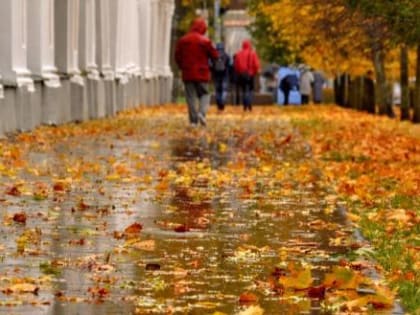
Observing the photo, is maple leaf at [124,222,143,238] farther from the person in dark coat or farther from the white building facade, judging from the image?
the person in dark coat

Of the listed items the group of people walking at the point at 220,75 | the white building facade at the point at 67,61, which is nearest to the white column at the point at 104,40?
the white building facade at the point at 67,61

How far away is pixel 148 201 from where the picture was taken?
15.0 metres

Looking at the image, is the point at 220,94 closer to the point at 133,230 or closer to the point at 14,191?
the point at 14,191

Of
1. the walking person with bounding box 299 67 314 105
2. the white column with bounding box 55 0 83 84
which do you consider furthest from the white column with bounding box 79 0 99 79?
the walking person with bounding box 299 67 314 105

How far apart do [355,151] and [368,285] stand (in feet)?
47.6

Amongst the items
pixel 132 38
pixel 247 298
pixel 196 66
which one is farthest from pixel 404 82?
pixel 247 298

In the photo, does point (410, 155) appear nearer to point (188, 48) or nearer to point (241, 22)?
point (188, 48)

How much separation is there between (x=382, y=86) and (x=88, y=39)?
43.1 ft

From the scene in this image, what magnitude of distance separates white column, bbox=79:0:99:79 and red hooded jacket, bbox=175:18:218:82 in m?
3.21

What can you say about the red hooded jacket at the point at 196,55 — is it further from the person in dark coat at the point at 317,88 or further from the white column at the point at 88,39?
the person in dark coat at the point at 317,88

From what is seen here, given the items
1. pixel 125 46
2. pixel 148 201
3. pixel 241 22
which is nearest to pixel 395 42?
pixel 148 201

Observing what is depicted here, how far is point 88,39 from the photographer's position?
3784 centimetres

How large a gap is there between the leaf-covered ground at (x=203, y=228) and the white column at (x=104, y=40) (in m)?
15.9

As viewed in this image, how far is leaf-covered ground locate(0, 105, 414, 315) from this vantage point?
29.6 ft
